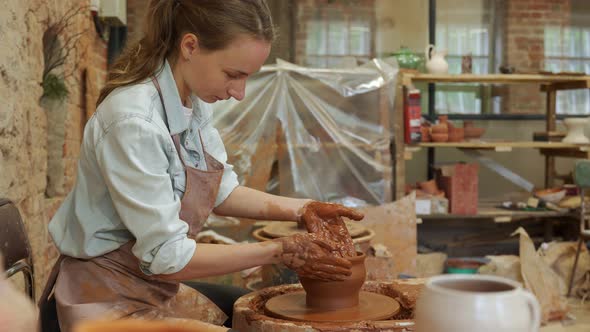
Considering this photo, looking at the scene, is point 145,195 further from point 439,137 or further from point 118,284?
point 439,137

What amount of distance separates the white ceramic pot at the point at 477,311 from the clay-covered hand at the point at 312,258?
0.87 metres

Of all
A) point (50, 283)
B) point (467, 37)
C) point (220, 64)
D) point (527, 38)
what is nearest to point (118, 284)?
point (50, 283)

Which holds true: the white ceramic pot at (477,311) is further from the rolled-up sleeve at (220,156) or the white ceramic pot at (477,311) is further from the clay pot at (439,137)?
the clay pot at (439,137)

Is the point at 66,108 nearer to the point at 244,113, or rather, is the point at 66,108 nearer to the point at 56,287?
the point at 244,113

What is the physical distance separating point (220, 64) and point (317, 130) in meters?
3.48

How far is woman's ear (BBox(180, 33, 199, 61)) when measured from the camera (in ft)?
5.97

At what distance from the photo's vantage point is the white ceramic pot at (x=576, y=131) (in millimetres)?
5723

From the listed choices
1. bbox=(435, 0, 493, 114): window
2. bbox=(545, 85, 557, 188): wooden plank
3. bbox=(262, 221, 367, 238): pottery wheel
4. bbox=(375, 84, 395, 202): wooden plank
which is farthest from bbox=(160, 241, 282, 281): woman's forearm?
bbox=(435, 0, 493, 114): window

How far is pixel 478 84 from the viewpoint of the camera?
6816 millimetres

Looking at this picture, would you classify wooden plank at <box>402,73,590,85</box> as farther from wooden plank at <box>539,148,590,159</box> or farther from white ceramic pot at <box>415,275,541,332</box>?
white ceramic pot at <box>415,275,541,332</box>

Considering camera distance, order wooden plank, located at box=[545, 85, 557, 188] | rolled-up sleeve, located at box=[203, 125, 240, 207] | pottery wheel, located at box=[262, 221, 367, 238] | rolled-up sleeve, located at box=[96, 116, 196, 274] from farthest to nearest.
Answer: wooden plank, located at box=[545, 85, 557, 188], pottery wheel, located at box=[262, 221, 367, 238], rolled-up sleeve, located at box=[203, 125, 240, 207], rolled-up sleeve, located at box=[96, 116, 196, 274]

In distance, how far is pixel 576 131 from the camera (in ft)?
18.9

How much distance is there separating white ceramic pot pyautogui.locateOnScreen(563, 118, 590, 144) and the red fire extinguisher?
4.62 ft

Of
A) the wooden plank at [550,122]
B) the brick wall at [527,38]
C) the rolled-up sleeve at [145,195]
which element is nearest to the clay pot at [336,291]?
the rolled-up sleeve at [145,195]
